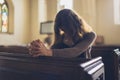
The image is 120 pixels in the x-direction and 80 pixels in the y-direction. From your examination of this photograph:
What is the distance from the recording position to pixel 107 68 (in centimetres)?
225

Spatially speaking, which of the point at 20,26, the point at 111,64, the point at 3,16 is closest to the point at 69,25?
the point at 111,64

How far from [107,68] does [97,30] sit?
423cm

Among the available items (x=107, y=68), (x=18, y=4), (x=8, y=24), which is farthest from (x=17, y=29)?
(x=107, y=68)

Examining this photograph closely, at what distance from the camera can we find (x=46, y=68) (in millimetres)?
909

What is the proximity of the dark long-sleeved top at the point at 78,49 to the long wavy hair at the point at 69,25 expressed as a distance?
0.15 ft

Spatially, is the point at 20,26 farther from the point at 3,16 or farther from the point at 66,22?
the point at 66,22

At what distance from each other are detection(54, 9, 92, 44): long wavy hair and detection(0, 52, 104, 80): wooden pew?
1.82 feet

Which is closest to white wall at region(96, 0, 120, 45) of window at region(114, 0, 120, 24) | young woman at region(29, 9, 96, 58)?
window at region(114, 0, 120, 24)

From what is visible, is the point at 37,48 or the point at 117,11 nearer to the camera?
the point at 37,48

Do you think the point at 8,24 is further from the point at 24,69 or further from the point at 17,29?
the point at 24,69

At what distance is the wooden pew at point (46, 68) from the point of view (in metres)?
0.82

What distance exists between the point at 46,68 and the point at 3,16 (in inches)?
258

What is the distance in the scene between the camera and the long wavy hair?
1558 mm

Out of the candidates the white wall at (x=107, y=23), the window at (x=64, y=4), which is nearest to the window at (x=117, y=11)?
the white wall at (x=107, y=23)
